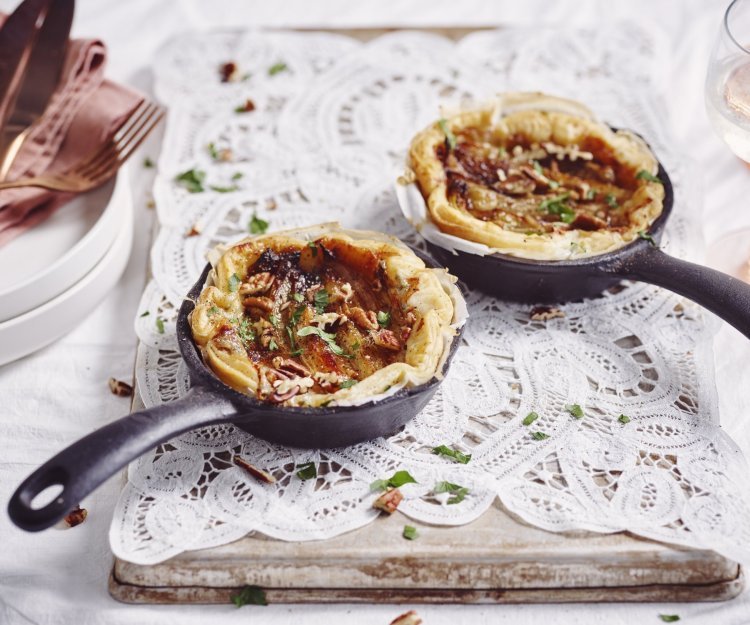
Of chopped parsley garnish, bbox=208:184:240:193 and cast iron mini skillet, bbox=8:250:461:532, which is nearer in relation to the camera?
cast iron mini skillet, bbox=8:250:461:532

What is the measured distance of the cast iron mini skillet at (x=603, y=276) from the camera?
3004 mm

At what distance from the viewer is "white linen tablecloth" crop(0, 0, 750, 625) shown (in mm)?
2574

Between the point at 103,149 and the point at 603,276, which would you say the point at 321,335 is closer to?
the point at 603,276

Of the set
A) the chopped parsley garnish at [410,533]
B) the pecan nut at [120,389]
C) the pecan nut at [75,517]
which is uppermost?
the chopped parsley garnish at [410,533]

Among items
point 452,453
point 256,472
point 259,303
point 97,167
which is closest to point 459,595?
point 452,453

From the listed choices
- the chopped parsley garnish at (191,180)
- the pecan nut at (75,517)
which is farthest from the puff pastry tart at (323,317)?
the chopped parsley garnish at (191,180)

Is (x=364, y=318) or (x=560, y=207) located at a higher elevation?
(x=560, y=207)

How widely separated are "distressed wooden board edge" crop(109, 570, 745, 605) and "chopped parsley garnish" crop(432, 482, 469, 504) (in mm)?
255

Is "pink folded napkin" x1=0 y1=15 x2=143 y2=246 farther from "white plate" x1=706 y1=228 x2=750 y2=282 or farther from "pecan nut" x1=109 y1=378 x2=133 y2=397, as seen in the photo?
"white plate" x1=706 y1=228 x2=750 y2=282

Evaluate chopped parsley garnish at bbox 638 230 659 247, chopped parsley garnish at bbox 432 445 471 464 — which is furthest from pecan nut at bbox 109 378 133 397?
chopped parsley garnish at bbox 638 230 659 247

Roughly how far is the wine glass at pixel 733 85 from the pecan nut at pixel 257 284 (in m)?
1.76

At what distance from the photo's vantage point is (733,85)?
11.0 feet

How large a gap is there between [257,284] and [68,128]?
141cm

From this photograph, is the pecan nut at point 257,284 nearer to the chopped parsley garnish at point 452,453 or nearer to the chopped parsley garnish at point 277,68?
the chopped parsley garnish at point 452,453
